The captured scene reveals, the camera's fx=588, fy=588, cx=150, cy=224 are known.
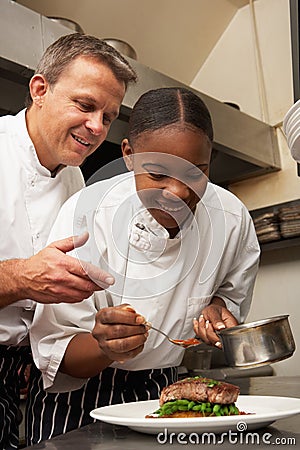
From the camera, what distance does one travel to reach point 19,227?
1.32 m

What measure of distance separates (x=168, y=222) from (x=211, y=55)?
248cm

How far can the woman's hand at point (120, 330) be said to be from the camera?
0.87m

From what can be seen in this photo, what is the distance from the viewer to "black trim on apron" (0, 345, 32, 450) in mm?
1242

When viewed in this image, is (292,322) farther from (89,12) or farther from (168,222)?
(168,222)

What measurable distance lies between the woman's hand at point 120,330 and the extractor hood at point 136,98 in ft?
3.88

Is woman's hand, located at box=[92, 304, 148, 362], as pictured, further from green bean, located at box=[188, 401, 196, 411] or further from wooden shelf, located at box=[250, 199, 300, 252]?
wooden shelf, located at box=[250, 199, 300, 252]

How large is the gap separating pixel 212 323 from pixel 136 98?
54.6 inches

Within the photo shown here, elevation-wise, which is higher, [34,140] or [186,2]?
[186,2]

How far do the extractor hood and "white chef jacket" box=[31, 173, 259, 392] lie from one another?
2.98 feet

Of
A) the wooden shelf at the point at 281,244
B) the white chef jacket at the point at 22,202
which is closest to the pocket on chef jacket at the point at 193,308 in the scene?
the white chef jacket at the point at 22,202

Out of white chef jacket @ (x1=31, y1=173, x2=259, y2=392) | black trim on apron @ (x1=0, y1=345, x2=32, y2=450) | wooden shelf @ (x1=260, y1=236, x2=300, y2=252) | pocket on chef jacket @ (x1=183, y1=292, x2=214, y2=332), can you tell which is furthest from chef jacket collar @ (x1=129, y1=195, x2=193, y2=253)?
wooden shelf @ (x1=260, y1=236, x2=300, y2=252)

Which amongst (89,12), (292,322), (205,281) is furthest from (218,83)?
(205,281)

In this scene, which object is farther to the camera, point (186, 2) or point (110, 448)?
point (186, 2)

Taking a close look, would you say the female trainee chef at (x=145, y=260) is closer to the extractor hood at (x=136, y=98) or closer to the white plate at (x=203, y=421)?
the white plate at (x=203, y=421)
